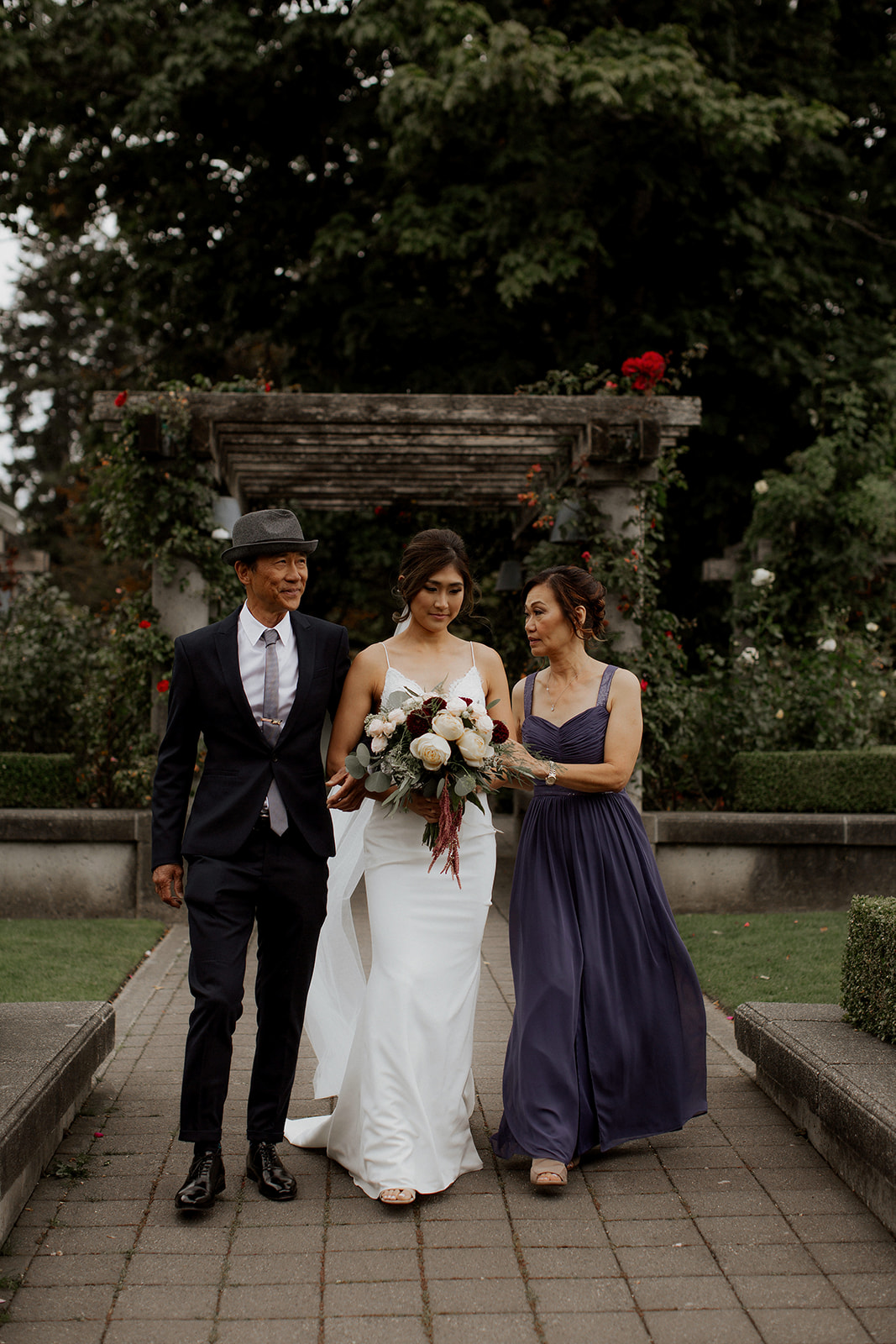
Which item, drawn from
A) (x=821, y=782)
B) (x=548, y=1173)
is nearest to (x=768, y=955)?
(x=821, y=782)

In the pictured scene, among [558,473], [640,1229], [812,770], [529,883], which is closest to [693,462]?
[558,473]

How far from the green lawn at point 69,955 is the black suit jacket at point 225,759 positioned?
6.96ft

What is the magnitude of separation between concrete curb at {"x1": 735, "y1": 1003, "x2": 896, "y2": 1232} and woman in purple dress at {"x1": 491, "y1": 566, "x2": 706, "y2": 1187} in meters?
0.37

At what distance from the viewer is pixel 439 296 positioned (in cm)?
1430

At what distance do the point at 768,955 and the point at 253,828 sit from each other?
4.08 m

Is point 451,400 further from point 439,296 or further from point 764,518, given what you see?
point 439,296

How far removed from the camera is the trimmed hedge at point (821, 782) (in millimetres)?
8367

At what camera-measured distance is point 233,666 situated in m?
3.62

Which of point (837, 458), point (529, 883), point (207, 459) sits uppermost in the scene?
point (837, 458)

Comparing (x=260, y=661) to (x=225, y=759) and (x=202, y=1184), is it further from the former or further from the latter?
(x=202, y=1184)

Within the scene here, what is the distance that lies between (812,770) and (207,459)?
480 centimetres

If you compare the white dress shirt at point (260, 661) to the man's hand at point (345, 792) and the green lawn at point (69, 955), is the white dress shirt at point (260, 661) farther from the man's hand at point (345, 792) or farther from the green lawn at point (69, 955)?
the green lawn at point (69, 955)

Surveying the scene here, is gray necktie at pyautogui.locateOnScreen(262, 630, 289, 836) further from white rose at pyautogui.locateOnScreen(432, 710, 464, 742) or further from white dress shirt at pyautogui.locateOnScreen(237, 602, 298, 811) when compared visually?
white rose at pyautogui.locateOnScreen(432, 710, 464, 742)

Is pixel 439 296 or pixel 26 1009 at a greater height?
pixel 439 296
